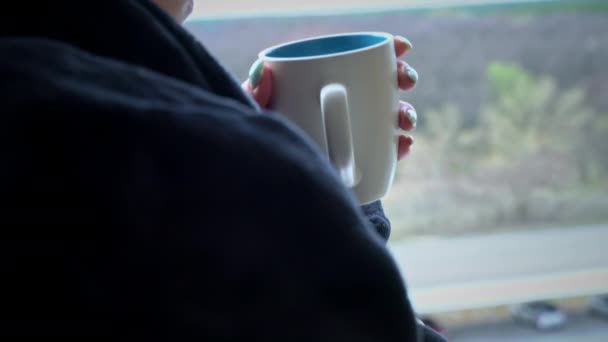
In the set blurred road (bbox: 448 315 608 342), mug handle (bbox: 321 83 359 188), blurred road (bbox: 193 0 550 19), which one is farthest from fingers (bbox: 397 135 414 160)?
blurred road (bbox: 448 315 608 342)

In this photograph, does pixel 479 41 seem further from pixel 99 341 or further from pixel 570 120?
pixel 99 341

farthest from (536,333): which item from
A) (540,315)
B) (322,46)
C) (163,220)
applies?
(163,220)

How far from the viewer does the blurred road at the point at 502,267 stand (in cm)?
107

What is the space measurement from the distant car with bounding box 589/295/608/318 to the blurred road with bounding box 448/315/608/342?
1 cm

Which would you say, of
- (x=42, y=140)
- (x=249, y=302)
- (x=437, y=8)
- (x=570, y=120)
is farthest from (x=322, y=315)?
(x=570, y=120)

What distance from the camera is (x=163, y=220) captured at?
0.30m

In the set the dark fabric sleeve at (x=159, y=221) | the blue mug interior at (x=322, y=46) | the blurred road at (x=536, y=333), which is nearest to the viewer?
the dark fabric sleeve at (x=159, y=221)

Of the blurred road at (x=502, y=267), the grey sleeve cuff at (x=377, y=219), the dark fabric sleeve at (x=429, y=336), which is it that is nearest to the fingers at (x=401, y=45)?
the grey sleeve cuff at (x=377, y=219)

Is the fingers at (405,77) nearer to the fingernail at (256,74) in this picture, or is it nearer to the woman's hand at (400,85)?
the woman's hand at (400,85)

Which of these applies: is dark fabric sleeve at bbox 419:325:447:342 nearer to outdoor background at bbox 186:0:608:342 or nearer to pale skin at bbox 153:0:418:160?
pale skin at bbox 153:0:418:160

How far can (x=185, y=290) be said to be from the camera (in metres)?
0.30

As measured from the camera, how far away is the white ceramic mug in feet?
1.55

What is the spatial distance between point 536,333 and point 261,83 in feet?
2.40

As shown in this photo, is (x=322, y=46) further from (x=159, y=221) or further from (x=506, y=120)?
(x=506, y=120)
